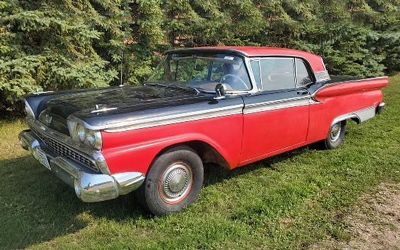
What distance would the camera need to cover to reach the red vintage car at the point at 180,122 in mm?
3387

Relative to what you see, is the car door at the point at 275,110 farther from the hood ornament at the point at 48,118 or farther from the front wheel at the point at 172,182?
the hood ornament at the point at 48,118

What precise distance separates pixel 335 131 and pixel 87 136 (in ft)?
12.8

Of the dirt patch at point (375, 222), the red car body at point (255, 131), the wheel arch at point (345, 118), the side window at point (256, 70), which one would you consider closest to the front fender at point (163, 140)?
the red car body at point (255, 131)

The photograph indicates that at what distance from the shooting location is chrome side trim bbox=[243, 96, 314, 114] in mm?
4348

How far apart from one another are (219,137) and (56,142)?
1.54m

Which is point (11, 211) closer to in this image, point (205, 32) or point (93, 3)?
point (93, 3)

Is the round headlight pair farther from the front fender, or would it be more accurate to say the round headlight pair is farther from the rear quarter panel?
the rear quarter panel

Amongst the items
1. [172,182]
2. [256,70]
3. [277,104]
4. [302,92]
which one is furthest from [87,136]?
[302,92]

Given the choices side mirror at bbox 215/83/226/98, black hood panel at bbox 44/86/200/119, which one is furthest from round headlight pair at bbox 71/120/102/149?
side mirror at bbox 215/83/226/98

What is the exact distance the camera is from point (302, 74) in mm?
5348

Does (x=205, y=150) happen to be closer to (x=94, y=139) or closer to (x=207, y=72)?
(x=207, y=72)

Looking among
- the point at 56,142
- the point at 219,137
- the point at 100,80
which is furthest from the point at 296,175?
the point at 100,80

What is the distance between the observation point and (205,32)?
367 inches

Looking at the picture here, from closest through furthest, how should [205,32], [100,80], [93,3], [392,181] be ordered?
[392,181] < [100,80] < [93,3] < [205,32]
